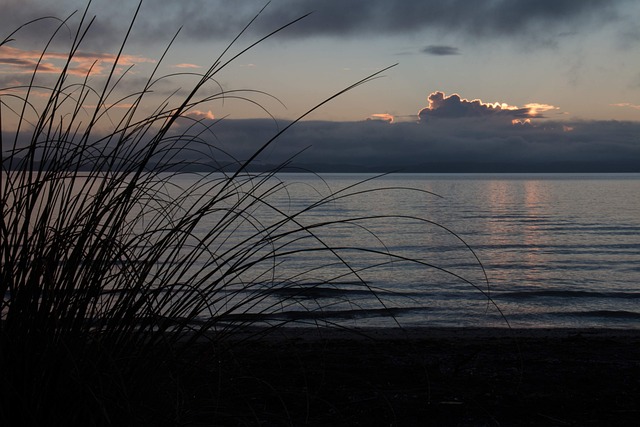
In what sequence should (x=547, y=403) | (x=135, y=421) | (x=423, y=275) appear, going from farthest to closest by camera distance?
1. (x=423, y=275)
2. (x=547, y=403)
3. (x=135, y=421)

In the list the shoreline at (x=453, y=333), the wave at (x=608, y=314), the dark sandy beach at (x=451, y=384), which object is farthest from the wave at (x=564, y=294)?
the dark sandy beach at (x=451, y=384)

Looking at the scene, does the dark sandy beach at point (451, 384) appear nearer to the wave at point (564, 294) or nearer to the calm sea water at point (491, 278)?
the calm sea water at point (491, 278)

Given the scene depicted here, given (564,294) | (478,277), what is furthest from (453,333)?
(478,277)

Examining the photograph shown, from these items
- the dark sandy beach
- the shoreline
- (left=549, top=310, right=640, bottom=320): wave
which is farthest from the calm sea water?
the dark sandy beach

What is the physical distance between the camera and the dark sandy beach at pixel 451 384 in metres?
4.74

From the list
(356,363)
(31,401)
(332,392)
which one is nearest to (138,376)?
(31,401)

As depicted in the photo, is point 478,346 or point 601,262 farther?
point 601,262

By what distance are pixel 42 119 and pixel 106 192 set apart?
44cm

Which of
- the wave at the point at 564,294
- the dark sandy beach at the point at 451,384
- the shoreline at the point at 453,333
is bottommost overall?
the wave at the point at 564,294

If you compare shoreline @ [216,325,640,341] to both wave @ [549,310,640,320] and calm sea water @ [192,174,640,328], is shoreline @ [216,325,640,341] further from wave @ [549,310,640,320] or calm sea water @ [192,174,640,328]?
wave @ [549,310,640,320]

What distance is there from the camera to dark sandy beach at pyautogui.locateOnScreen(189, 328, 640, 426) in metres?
4.74

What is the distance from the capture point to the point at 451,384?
19.2 feet

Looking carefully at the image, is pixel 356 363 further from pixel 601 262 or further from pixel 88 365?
pixel 601 262

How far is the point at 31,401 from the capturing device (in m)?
2.03
